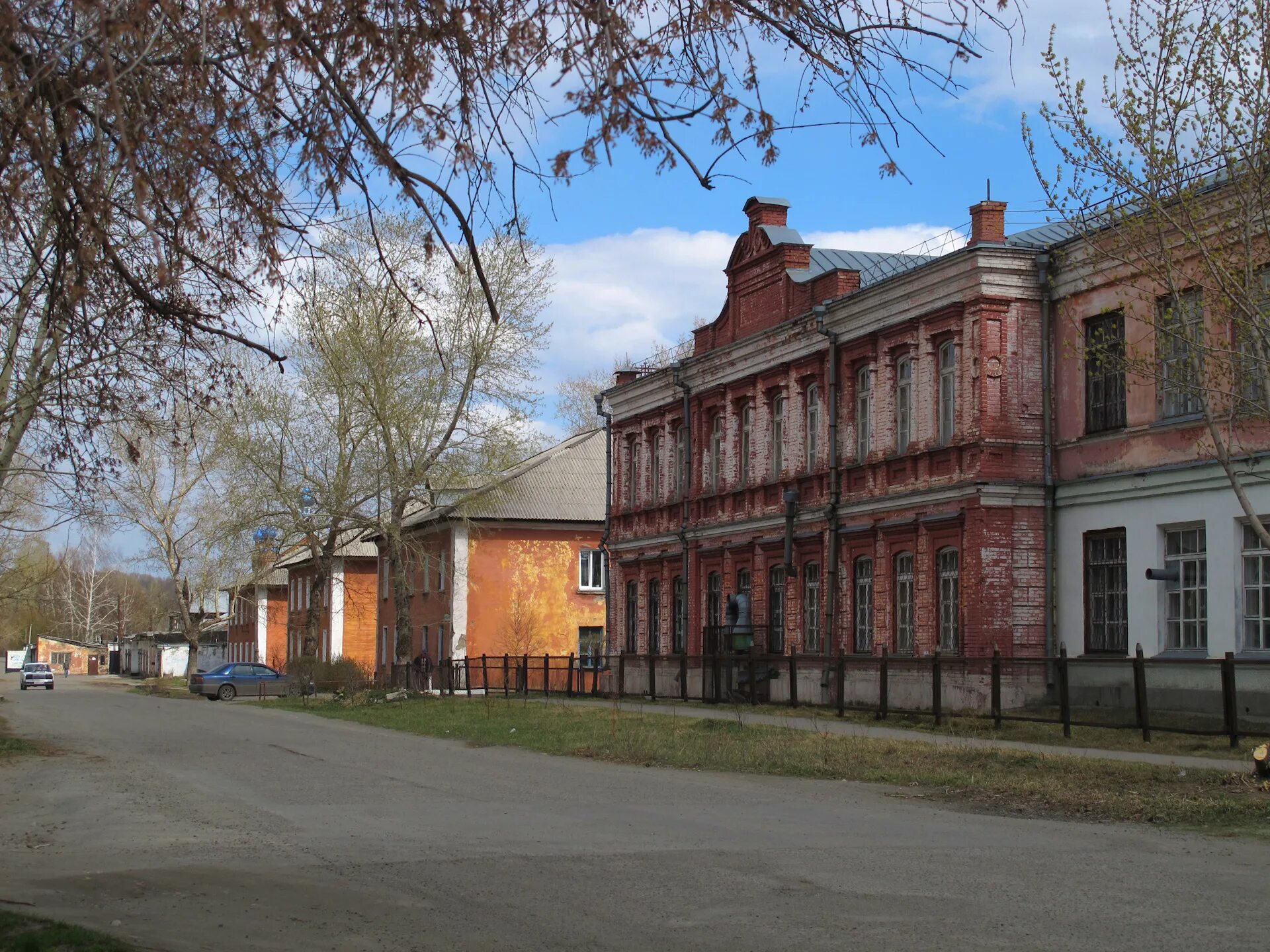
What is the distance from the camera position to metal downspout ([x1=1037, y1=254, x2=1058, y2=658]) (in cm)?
2792

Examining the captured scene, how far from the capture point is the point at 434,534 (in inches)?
2229

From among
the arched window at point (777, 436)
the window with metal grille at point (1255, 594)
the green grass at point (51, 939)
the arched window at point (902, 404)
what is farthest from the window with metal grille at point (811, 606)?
the green grass at point (51, 939)

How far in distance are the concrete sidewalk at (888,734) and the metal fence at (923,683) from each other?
31.0 inches

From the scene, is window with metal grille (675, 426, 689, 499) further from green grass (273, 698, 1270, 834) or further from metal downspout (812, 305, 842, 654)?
green grass (273, 698, 1270, 834)

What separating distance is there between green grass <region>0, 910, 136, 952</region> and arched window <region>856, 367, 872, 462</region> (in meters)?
26.0

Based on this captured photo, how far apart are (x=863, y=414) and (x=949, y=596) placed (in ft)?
16.8

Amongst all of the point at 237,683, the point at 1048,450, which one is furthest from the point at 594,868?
the point at 237,683

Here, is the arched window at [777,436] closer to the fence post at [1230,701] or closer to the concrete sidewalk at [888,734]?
the concrete sidewalk at [888,734]

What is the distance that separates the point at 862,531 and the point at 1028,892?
75.9 feet

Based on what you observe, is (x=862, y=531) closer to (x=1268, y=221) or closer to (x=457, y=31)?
(x=1268, y=221)

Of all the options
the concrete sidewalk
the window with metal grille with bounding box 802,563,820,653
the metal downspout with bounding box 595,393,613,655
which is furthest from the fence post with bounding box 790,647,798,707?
the metal downspout with bounding box 595,393,613,655

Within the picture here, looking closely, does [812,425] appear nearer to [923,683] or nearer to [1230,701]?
[923,683]

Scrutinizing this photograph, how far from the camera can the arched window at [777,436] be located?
3619 centimetres

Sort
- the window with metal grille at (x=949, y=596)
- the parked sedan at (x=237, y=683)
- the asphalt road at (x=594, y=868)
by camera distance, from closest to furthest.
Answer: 1. the asphalt road at (x=594, y=868)
2. the window with metal grille at (x=949, y=596)
3. the parked sedan at (x=237, y=683)
